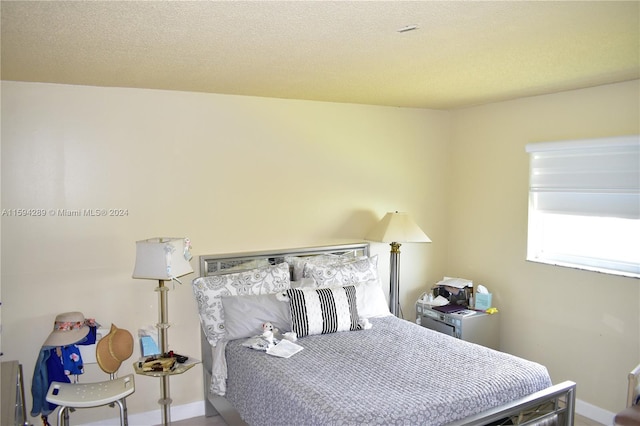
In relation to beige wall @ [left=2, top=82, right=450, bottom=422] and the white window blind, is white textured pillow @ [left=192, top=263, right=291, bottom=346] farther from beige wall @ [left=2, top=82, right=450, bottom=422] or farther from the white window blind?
the white window blind

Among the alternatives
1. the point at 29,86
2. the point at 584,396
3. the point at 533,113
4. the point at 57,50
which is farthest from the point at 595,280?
the point at 29,86

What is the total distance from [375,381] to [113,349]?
165 cm

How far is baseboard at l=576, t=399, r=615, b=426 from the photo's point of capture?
3.54 m

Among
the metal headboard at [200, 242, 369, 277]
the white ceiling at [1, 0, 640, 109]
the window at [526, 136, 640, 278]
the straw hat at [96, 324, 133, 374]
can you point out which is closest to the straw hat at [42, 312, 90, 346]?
the straw hat at [96, 324, 133, 374]

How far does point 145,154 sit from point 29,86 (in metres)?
0.82

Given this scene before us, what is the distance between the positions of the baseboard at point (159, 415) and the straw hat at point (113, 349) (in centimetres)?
62

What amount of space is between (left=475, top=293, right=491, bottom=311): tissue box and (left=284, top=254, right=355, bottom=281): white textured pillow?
3.86ft

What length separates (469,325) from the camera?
412 cm

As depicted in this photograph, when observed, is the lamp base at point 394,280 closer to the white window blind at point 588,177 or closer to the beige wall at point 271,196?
the beige wall at point 271,196

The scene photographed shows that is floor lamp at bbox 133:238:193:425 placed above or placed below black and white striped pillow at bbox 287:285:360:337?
above

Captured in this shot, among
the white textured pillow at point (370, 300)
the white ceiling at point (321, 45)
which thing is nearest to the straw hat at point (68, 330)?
the white ceiling at point (321, 45)

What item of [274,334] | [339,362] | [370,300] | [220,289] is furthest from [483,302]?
[220,289]

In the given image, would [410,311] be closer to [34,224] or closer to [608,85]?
[608,85]

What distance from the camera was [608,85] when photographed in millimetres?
3502
